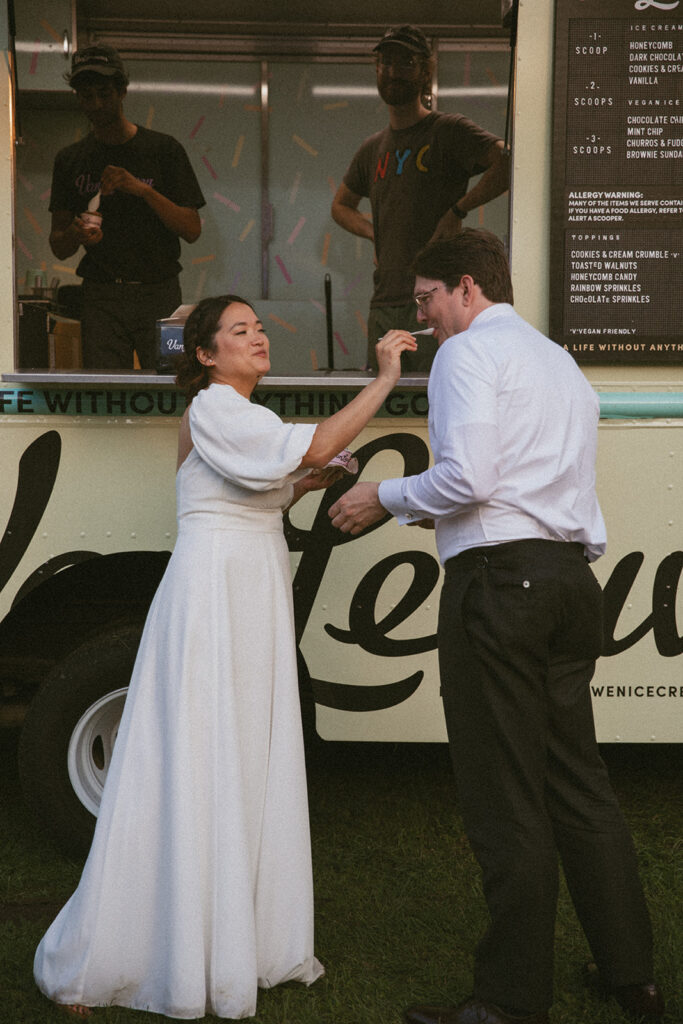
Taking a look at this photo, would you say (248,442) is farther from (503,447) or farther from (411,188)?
(411,188)

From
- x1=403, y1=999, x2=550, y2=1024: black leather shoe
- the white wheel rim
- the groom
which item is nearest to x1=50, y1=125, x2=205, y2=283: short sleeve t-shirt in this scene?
the white wheel rim

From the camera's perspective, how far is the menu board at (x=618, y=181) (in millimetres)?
3139

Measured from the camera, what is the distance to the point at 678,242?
3135mm

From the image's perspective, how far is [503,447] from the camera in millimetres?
2375

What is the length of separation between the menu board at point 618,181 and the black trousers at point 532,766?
100 centimetres

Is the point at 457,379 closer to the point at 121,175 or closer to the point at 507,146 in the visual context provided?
the point at 507,146

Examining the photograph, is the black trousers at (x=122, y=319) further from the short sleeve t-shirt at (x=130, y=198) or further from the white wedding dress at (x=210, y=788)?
the white wedding dress at (x=210, y=788)

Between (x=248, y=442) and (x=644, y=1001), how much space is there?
1559 millimetres

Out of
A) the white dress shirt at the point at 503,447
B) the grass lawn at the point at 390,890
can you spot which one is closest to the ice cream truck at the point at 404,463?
the grass lawn at the point at 390,890

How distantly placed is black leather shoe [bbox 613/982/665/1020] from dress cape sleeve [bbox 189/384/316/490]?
1414mm

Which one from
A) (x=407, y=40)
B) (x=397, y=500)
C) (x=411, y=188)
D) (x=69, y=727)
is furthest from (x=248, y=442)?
(x=407, y=40)

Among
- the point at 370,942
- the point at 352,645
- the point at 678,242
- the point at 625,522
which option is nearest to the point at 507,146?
the point at 678,242

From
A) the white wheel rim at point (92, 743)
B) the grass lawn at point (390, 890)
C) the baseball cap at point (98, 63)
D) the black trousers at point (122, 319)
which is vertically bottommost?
the grass lawn at point (390, 890)

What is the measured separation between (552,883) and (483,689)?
44 cm
